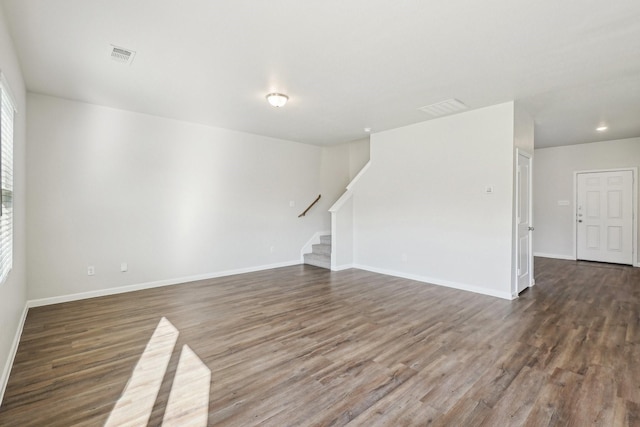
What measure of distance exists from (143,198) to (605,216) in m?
9.09

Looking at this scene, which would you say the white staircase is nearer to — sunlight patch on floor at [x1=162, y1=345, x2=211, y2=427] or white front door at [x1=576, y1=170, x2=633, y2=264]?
sunlight patch on floor at [x1=162, y1=345, x2=211, y2=427]

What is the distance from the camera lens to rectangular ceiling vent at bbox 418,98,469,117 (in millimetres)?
4117

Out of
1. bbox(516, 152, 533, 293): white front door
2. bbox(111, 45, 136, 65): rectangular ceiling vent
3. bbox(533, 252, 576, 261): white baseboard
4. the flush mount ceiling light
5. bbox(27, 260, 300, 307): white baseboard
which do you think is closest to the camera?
bbox(111, 45, 136, 65): rectangular ceiling vent

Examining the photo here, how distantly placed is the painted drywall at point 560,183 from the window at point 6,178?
8.49 meters

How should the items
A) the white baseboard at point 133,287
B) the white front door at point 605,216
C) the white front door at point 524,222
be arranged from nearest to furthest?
the white baseboard at point 133,287, the white front door at point 524,222, the white front door at point 605,216

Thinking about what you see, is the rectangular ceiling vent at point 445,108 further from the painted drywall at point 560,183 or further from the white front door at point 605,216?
the white front door at point 605,216

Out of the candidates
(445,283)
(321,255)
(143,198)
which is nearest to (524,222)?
(445,283)

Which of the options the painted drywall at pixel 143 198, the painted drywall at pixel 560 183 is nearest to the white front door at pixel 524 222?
the painted drywall at pixel 560 183

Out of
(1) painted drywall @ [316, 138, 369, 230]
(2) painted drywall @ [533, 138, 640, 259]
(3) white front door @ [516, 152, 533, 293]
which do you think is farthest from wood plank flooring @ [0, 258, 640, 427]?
(1) painted drywall @ [316, 138, 369, 230]

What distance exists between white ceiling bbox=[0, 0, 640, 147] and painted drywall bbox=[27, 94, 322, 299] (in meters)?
0.46

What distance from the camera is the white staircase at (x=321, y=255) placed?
6.26 m

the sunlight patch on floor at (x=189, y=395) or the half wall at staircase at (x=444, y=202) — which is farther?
the half wall at staircase at (x=444, y=202)

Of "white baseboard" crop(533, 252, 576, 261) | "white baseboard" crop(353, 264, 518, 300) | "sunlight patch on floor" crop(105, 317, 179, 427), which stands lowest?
"sunlight patch on floor" crop(105, 317, 179, 427)

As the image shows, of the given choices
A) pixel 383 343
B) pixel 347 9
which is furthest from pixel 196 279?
pixel 347 9
